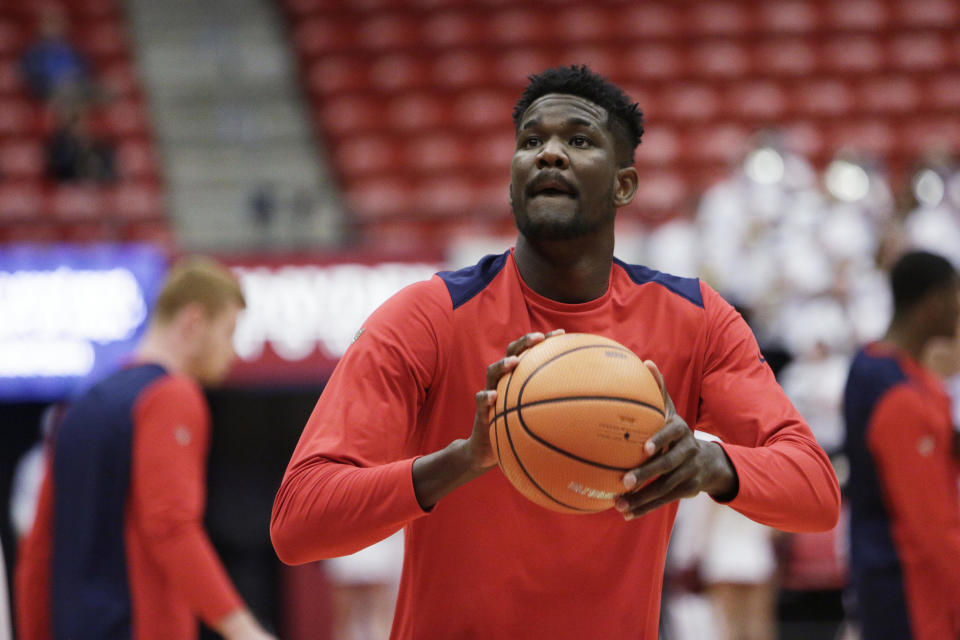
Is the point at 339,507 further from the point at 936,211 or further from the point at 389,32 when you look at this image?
the point at 389,32

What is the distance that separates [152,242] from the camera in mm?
8695

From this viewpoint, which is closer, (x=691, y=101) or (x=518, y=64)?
(x=691, y=101)

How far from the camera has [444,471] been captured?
2.03 m

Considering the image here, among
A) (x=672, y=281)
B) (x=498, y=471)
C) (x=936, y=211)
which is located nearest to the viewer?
(x=498, y=471)

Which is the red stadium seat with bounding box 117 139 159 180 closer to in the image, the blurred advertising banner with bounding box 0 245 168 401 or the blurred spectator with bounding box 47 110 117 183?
the blurred spectator with bounding box 47 110 117 183

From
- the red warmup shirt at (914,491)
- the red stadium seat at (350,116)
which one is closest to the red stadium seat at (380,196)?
the red stadium seat at (350,116)

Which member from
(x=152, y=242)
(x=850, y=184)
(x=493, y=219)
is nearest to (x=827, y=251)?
(x=850, y=184)

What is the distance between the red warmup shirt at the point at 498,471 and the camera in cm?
212

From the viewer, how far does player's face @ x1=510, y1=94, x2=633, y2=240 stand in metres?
2.39

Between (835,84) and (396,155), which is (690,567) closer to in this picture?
(396,155)

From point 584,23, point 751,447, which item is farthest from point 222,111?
point 751,447

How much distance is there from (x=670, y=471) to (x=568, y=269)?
25.2 inches

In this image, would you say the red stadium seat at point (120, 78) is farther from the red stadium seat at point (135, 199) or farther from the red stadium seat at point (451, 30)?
the red stadium seat at point (451, 30)

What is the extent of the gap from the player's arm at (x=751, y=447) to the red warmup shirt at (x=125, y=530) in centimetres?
162
